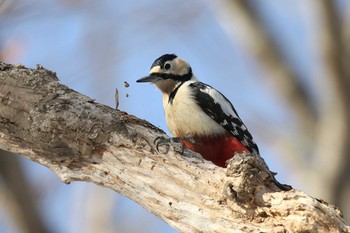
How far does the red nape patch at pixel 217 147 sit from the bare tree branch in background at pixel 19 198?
3.42 feet

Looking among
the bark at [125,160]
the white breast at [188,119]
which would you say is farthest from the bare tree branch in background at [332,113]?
the bark at [125,160]

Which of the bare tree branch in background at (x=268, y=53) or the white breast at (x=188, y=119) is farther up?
the bare tree branch in background at (x=268, y=53)

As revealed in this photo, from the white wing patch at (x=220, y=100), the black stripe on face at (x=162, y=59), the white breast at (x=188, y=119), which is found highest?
the black stripe on face at (x=162, y=59)

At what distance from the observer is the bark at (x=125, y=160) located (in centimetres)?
322

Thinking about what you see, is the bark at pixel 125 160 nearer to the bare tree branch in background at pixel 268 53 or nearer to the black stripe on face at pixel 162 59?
the black stripe on face at pixel 162 59

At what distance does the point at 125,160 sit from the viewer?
3.62m

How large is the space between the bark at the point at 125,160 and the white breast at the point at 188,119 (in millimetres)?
808

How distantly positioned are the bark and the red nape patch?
766 mm

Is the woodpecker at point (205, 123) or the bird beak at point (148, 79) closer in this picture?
the woodpecker at point (205, 123)

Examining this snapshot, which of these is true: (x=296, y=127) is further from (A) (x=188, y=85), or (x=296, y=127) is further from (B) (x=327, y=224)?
(B) (x=327, y=224)

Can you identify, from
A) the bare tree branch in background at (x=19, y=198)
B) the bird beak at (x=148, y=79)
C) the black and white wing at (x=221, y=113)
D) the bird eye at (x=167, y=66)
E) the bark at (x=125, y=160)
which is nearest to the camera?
the bark at (x=125, y=160)

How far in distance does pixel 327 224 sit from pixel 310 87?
3.77 m

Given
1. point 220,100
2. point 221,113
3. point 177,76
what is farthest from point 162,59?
point 221,113

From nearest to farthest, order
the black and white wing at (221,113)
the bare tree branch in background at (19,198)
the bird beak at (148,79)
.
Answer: the bare tree branch in background at (19,198)
the black and white wing at (221,113)
the bird beak at (148,79)
